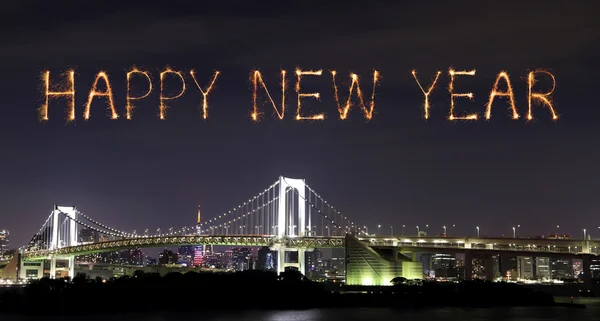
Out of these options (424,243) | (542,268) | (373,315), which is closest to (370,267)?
(424,243)

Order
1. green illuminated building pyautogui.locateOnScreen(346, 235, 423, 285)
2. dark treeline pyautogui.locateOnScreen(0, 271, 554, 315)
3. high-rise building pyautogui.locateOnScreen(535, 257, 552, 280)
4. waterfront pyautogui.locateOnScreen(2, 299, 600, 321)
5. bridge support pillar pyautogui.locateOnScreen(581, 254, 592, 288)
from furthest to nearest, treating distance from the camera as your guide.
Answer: high-rise building pyautogui.locateOnScreen(535, 257, 552, 280) → bridge support pillar pyautogui.locateOnScreen(581, 254, 592, 288) → green illuminated building pyautogui.locateOnScreen(346, 235, 423, 285) → dark treeline pyautogui.locateOnScreen(0, 271, 554, 315) → waterfront pyautogui.locateOnScreen(2, 299, 600, 321)

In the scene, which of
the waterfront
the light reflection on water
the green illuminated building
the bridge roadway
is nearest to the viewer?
the light reflection on water

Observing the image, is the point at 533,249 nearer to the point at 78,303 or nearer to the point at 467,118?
the point at 78,303

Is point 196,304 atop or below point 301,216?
below

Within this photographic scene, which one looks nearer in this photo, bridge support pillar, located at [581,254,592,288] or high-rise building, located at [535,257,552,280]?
bridge support pillar, located at [581,254,592,288]

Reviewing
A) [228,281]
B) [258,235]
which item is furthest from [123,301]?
[258,235]

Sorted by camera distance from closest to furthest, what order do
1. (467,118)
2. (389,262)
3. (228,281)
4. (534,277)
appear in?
(467,118) → (228,281) → (389,262) → (534,277)

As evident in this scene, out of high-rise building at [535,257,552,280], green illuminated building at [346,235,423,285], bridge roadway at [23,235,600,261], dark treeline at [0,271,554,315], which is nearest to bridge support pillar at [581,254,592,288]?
bridge roadway at [23,235,600,261]

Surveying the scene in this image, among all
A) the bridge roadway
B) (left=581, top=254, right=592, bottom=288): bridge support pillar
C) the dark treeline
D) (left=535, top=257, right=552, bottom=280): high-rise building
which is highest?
the bridge roadway

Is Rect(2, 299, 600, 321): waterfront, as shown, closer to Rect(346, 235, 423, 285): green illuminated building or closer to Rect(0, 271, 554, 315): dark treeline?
Rect(0, 271, 554, 315): dark treeline
